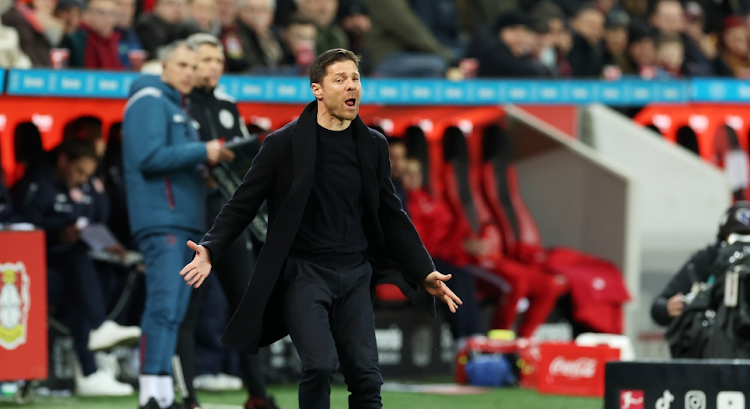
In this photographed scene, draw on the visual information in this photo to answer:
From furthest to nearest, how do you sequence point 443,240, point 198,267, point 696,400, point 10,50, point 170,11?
point 443,240 → point 170,11 → point 10,50 → point 696,400 → point 198,267

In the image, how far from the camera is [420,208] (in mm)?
11914

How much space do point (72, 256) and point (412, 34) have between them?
18.5ft

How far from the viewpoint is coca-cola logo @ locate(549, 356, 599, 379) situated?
10.5 meters

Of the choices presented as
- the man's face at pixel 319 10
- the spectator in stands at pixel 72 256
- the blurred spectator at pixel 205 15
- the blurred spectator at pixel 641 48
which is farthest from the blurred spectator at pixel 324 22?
the spectator in stands at pixel 72 256

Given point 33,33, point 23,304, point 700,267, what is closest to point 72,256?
point 23,304

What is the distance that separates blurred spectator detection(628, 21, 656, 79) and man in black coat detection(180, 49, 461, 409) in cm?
921

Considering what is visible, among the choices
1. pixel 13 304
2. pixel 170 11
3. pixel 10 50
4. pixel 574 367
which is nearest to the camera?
pixel 13 304

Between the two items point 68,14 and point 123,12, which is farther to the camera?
point 123,12

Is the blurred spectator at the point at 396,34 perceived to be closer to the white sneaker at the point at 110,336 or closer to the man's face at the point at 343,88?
the white sneaker at the point at 110,336

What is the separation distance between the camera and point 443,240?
11945mm

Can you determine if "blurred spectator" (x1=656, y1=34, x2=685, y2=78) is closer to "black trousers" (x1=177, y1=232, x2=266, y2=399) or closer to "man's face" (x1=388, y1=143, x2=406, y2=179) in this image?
"man's face" (x1=388, y1=143, x2=406, y2=179)

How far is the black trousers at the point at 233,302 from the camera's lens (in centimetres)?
774

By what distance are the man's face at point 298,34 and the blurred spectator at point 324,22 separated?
185 mm

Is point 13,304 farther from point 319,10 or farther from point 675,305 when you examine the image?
point 319,10
